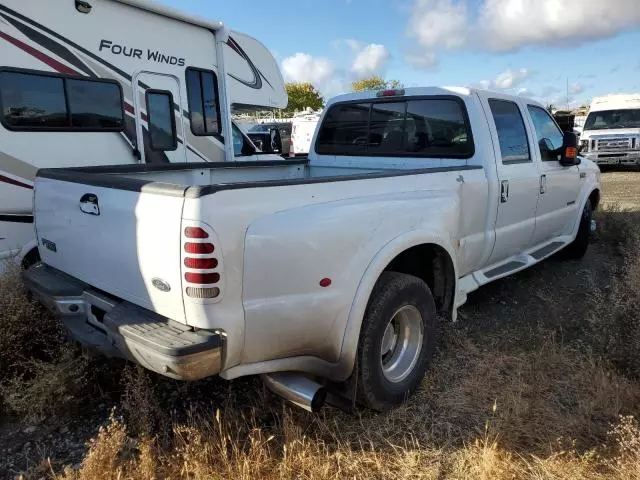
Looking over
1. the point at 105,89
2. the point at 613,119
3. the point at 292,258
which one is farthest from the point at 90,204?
the point at 613,119

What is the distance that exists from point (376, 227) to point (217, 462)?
1.45m

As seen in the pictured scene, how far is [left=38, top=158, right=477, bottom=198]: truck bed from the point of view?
237 cm

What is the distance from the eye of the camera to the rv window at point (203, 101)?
6664mm

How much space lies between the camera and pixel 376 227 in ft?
9.39

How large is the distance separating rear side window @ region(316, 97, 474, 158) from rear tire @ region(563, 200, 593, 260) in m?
2.81

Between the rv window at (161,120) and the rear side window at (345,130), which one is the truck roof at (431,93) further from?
the rv window at (161,120)

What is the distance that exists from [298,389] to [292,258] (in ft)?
2.23

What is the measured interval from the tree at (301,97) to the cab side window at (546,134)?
49240mm

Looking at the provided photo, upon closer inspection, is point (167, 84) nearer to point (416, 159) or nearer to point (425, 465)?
point (416, 159)

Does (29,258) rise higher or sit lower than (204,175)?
lower

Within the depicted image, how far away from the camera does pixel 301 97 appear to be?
54.8m

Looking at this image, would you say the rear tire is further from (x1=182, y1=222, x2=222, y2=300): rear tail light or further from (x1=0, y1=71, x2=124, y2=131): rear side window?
(x1=0, y1=71, x2=124, y2=131): rear side window

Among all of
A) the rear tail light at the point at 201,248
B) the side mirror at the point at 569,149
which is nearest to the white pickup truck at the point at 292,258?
the rear tail light at the point at 201,248

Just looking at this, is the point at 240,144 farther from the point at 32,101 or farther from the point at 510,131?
the point at 510,131
